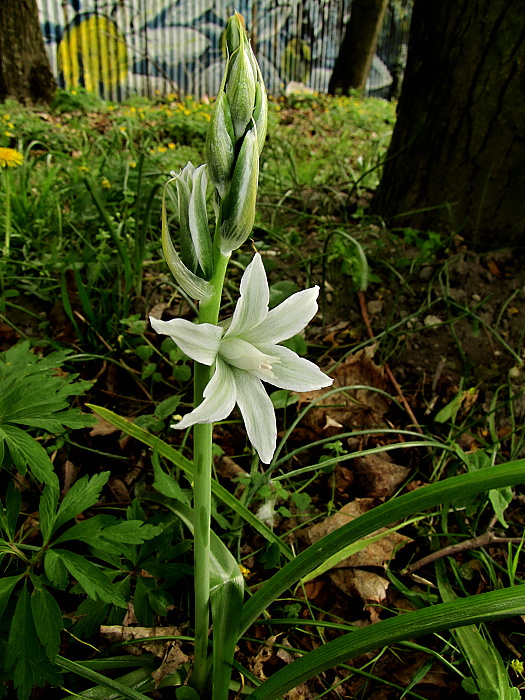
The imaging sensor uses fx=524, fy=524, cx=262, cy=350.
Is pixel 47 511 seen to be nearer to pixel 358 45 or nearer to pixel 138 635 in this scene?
pixel 138 635

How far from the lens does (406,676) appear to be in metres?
1.45

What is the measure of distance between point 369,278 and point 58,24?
13.3 m

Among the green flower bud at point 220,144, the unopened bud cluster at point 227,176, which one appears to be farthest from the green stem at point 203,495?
the green flower bud at point 220,144

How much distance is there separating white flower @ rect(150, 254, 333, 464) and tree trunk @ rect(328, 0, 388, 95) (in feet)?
39.5

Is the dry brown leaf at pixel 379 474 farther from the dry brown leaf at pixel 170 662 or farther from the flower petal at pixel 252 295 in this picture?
the flower petal at pixel 252 295

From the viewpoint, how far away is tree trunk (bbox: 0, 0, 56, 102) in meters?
6.66

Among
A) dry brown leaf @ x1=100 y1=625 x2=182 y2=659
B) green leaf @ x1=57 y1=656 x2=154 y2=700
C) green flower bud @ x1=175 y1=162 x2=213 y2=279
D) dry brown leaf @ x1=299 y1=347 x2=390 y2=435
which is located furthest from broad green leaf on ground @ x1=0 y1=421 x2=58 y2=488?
dry brown leaf @ x1=299 y1=347 x2=390 y2=435

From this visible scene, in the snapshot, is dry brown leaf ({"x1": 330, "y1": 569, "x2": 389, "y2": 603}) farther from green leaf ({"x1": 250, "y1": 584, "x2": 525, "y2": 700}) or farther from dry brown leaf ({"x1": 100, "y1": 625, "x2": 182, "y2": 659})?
green leaf ({"x1": 250, "y1": 584, "x2": 525, "y2": 700})

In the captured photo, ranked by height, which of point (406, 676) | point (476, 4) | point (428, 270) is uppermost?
point (476, 4)

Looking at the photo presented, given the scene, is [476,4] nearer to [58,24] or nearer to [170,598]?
[170,598]

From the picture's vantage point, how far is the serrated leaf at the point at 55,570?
1.09m

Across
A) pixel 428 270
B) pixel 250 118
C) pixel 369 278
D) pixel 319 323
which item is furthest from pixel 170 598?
pixel 428 270

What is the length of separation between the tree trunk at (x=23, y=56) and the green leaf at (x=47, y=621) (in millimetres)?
7674

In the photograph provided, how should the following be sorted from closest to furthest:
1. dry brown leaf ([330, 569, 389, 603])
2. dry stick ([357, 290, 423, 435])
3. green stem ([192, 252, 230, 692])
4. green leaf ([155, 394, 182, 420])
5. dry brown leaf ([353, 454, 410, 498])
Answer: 1. green stem ([192, 252, 230, 692])
2. dry brown leaf ([330, 569, 389, 603])
3. green leaf ([155, 394, 182, 420])
4. dry brown leaf ([353, 454, 410, 498])
5. dry stick ([357, 290, 423, 435])
